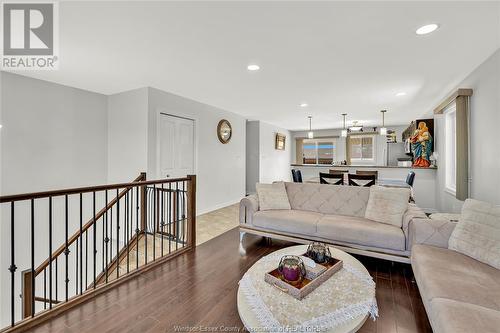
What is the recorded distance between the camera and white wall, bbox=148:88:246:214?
416cm

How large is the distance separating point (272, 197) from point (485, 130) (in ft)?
8.81

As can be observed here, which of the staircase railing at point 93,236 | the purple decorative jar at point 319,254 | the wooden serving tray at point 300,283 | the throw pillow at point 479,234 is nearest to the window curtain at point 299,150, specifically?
the staircase railing at point 93,236

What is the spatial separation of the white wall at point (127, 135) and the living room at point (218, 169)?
0.03 meters

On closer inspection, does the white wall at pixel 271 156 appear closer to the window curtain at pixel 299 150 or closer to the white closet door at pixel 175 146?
the window curtain at pixel 299 150

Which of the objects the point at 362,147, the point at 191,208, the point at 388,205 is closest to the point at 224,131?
the point at 191,208

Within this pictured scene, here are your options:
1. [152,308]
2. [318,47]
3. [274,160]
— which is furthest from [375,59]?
[274,160]

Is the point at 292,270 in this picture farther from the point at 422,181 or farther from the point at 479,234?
the point at 422,181

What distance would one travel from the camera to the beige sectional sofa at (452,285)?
120cm

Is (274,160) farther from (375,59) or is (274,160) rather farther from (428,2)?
(428,2)

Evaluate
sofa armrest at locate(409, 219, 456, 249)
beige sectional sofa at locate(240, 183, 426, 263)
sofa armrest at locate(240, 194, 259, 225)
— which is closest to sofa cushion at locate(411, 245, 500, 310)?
sofa armrest at locate(409, 219, 456, 249)

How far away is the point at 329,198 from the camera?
Result: 11.3 ft

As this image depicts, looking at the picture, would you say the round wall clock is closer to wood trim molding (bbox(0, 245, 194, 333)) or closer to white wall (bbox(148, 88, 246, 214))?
white wall (bbox(148, 88, 246, 214))

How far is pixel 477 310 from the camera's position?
1.26 meters

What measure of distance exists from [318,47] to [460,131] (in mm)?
2336
